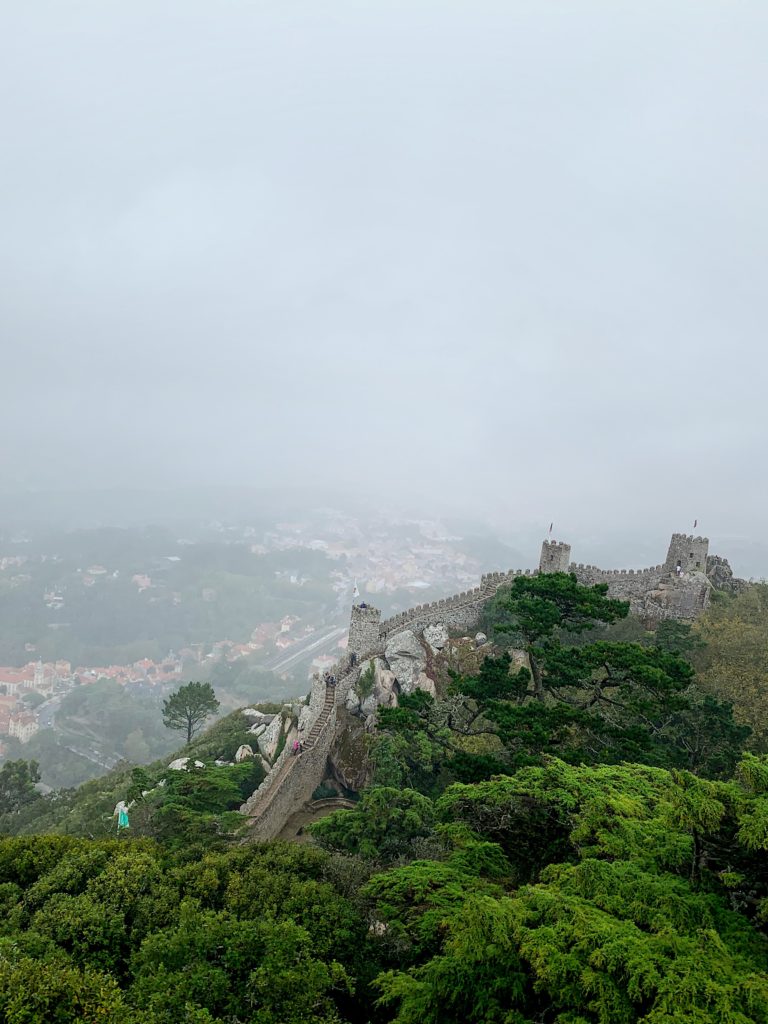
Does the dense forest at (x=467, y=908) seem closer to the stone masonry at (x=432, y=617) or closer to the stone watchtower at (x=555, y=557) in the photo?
the stone masonry at (x=432, y=617)

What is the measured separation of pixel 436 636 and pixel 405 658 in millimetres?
3004

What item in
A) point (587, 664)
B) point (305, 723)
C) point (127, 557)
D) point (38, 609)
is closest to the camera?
point (587, 664)

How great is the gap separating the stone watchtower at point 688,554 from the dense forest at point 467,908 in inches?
917

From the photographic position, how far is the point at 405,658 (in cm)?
3180

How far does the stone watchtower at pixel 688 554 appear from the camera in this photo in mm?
37344

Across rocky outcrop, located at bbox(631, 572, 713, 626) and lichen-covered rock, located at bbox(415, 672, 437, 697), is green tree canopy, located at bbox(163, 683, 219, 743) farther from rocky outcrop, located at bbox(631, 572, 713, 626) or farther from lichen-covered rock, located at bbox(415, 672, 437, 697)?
rocky outcrop, located at bbox(631, 572, 713, 626)

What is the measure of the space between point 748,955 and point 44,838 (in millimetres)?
13158

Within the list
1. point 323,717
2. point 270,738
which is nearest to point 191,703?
point 270,738

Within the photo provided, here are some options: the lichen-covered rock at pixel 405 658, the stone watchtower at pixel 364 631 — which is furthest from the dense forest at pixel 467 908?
the stone watchtower at pixel 364 631

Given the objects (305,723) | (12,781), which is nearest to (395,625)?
(305,723)

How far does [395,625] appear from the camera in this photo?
114 feet

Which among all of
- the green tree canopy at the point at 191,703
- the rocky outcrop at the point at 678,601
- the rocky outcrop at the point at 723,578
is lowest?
the green tree canopy at the point at 191,703

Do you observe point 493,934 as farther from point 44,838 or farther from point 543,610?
point 543,610

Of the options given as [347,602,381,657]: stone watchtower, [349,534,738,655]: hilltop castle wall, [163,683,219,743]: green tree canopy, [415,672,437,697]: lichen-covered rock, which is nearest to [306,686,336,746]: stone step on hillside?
[347,602,381,657]: stone watchtower
